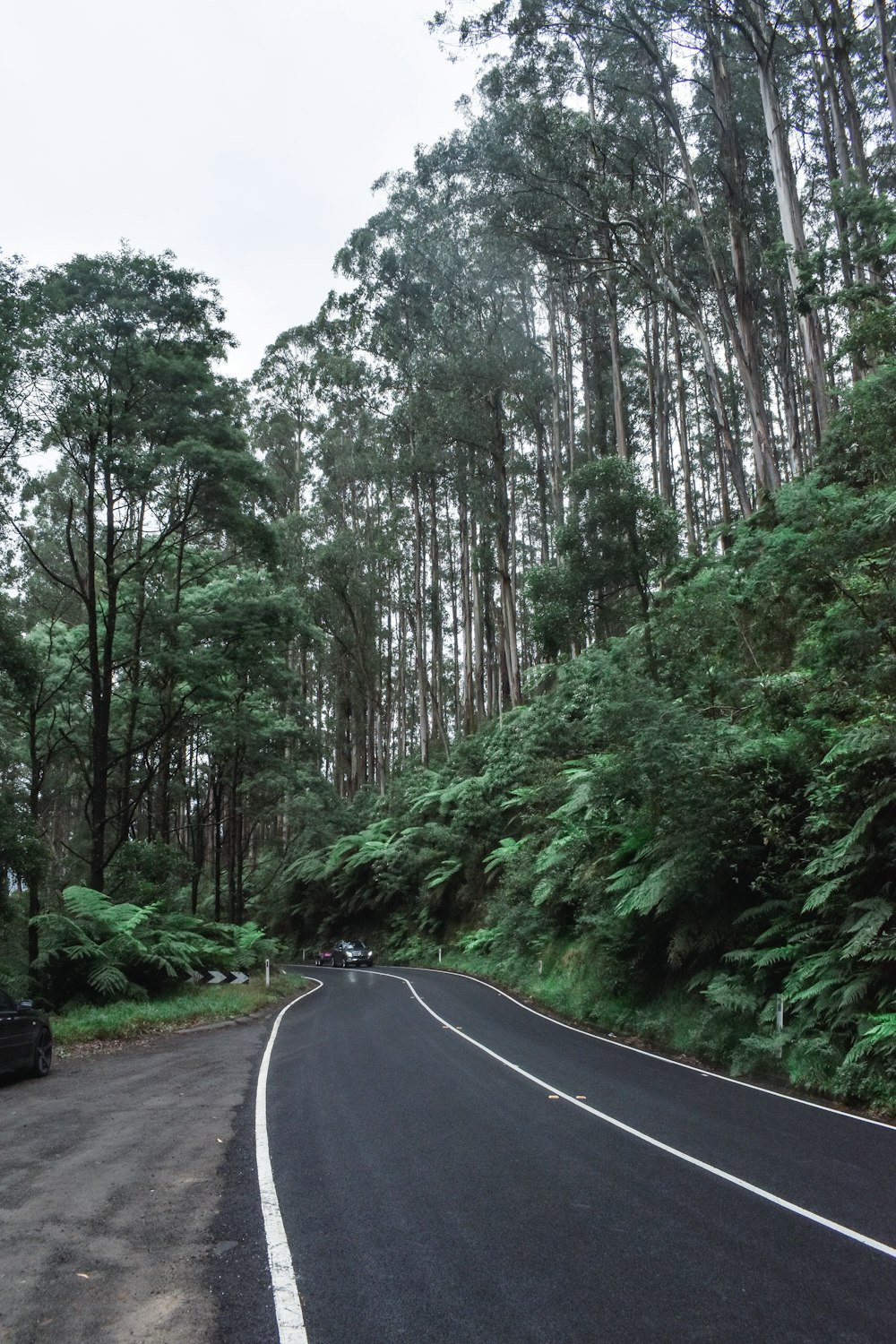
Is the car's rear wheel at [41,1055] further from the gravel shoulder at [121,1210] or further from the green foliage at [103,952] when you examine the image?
the green foliage at [103,952]

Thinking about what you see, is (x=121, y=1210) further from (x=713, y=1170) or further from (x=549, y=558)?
(x=549, y=558)

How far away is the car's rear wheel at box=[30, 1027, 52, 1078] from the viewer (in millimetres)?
10602

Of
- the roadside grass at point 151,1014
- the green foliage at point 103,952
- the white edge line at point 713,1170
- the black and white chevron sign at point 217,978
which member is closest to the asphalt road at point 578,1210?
the white edge line at point 713,1170

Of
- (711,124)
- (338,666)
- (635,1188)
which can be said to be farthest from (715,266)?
(338,666)

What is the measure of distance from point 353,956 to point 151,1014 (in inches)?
828

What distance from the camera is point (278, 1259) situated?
446cm

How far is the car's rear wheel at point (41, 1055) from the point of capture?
34.8 ft

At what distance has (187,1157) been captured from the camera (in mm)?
6637

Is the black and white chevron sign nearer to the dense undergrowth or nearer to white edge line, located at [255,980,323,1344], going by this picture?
the dense undergrowth

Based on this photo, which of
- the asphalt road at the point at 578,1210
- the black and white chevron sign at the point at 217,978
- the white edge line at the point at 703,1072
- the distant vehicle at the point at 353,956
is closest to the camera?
the asphalt road at the point at 578,1210

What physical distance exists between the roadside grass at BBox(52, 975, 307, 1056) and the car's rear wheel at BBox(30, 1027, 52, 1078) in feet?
6.65

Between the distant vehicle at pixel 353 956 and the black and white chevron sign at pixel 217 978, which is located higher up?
the black and white chevron sign at pixel 217 978

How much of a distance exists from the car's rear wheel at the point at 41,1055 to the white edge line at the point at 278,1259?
176 inches

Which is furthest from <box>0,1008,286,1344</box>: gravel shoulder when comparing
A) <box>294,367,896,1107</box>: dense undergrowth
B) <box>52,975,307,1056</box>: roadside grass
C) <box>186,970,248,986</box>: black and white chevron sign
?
<box>186,970,248,986</box>: black and white chevron sign
